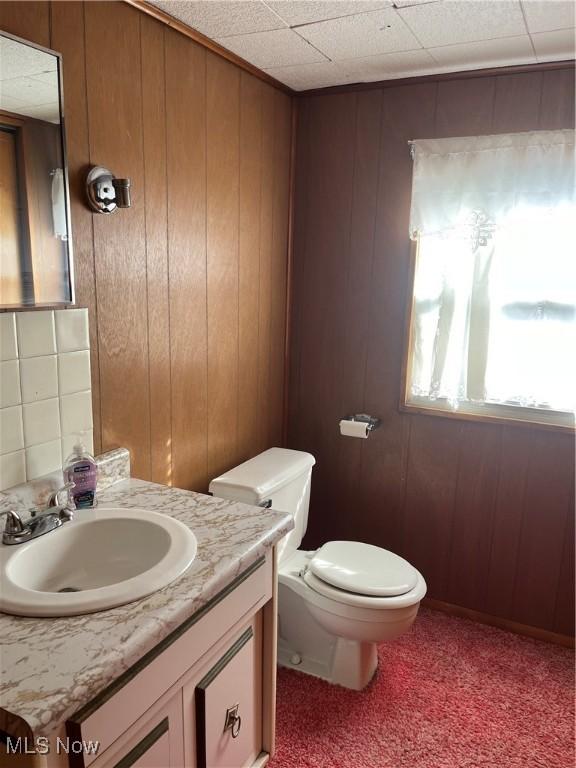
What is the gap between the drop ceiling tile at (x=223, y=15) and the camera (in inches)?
62.6

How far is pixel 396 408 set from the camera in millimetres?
2471

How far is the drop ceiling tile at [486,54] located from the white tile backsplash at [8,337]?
5.24 ft

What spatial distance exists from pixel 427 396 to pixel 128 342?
128 cm

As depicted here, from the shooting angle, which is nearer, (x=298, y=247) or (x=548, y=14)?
(x=548, y=14)

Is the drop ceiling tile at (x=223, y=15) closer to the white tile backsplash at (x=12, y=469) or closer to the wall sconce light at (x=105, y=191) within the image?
the wall sconce light at (x=105, y=191)

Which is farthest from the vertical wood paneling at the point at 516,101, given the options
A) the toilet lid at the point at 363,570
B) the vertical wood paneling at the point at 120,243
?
the toilet lid at the point at 363,570

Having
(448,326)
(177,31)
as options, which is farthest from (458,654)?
(177,31)

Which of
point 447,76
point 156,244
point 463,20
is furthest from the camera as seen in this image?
point 447,76

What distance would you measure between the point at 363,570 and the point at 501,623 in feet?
2.73

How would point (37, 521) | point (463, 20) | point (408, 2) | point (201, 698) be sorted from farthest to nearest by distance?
point (463, 20) < point (408, 2) < point (37, 521) < point (201, 698)

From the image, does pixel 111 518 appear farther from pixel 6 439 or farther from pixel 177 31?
pixel 177 31

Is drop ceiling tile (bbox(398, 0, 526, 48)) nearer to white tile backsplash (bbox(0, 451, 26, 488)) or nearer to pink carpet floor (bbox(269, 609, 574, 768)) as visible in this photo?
white tile backsplash (bbox(0, 451, 26, 488))

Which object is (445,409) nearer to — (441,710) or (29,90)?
(441,710)

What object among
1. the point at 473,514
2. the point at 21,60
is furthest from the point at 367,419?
the point at 21,60
